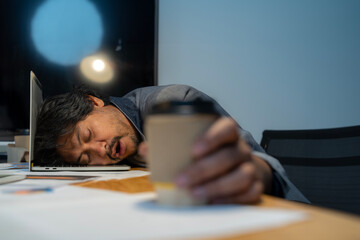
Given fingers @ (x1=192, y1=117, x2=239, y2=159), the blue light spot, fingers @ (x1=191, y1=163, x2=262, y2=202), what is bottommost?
fingers @ (x1=191, y1=163, x2=262, y2=202)

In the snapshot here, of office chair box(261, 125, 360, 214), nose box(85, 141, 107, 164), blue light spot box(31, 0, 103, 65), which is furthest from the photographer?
blue light spot box(31, 0, 103, 65)

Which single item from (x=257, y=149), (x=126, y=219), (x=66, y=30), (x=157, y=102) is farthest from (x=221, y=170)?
(x=66, y=30)

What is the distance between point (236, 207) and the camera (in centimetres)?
37

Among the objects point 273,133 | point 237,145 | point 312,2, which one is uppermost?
point 312,2

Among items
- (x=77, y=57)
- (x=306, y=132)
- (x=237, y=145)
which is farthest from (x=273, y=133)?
(x=77, y=57)

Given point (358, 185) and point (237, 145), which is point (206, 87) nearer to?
point (358, 185)

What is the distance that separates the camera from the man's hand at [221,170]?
35 cm

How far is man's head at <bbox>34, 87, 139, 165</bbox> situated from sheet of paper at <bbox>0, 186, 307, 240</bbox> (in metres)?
0.78

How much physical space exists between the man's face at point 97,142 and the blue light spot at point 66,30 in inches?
42.4

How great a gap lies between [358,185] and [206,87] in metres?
1.41

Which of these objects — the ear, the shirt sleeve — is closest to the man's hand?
the shirt sleeve

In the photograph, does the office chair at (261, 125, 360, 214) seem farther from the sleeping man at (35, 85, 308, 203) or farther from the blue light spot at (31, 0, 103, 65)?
the blue light spot at (31, 0, 103, 65)

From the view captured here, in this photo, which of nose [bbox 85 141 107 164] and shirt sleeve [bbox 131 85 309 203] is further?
nose [bbox 85 141 107 164]

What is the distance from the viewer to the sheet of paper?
11.3 inches
